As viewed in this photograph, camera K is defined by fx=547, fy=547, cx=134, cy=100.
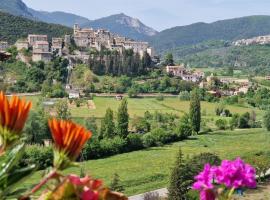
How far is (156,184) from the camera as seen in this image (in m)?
25.2

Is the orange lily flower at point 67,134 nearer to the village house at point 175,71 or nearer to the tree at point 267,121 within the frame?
the tree at point 267,121

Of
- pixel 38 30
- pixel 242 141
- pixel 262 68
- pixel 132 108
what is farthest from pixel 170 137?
pixel 262 68

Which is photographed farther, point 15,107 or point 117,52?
point 117,52

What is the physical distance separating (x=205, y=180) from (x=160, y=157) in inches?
1217

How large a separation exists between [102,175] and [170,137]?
39.7 feet

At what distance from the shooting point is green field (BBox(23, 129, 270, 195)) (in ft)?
84.6

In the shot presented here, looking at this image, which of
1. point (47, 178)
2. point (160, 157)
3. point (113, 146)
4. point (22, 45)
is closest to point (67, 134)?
point (47, 178)

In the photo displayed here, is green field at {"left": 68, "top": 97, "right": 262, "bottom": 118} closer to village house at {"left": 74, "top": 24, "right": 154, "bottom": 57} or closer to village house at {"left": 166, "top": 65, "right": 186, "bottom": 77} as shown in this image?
village house at {"left": 166, "top": 65, "right": 186, "bottom": 77}

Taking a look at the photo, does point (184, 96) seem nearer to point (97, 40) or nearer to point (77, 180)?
point (97, 40)

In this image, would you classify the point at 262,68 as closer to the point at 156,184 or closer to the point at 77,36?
the point at 77,36

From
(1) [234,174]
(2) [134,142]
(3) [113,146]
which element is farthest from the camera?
(2) [134,142]

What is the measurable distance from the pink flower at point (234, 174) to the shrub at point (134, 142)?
3314cm

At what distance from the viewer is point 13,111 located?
973mm

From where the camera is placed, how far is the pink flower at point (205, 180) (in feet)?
3.49
